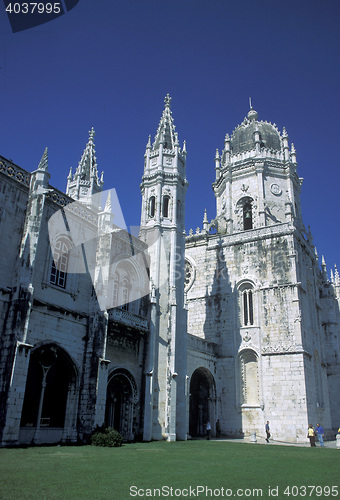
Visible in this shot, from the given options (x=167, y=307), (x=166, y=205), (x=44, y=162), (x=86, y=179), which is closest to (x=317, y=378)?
(x=167, y=307)

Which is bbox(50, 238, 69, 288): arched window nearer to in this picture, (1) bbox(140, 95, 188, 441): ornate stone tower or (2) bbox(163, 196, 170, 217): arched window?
(1) bbox(140, 95, 188, 441): ornate stone tower

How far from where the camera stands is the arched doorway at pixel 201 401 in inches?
1203

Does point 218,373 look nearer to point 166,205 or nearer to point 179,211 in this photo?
point 179,211

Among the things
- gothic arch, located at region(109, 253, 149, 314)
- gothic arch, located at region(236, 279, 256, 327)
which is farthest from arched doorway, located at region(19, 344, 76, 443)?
gothic arch, located at region(236, 279, 256, 327)

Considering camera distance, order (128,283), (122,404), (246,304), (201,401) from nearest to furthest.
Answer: (122,404), (128,283), (201,401), (246,304)

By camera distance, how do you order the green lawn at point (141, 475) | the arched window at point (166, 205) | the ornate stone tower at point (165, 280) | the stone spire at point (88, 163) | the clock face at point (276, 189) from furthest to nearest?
the clock face at point (276, 189), the stone spire at point (88, 163), the arched window at point (166, 205), the ornate stone tower at point (165, 280), the green lawn at point (141, 475)

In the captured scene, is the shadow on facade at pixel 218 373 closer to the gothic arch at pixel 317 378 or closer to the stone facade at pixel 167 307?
the stone facade at pixel 167 307

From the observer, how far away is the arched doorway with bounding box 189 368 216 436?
30.6m

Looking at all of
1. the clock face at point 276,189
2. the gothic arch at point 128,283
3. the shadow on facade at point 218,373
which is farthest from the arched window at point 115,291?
the clock face at point 276,189

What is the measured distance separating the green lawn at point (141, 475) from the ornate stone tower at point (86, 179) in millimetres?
21625

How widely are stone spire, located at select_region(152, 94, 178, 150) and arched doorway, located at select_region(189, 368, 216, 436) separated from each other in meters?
16.6

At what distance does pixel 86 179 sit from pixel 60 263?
590 inches

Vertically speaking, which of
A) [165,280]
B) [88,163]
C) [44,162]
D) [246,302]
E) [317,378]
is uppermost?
[88,163]

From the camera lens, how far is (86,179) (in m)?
33.4
